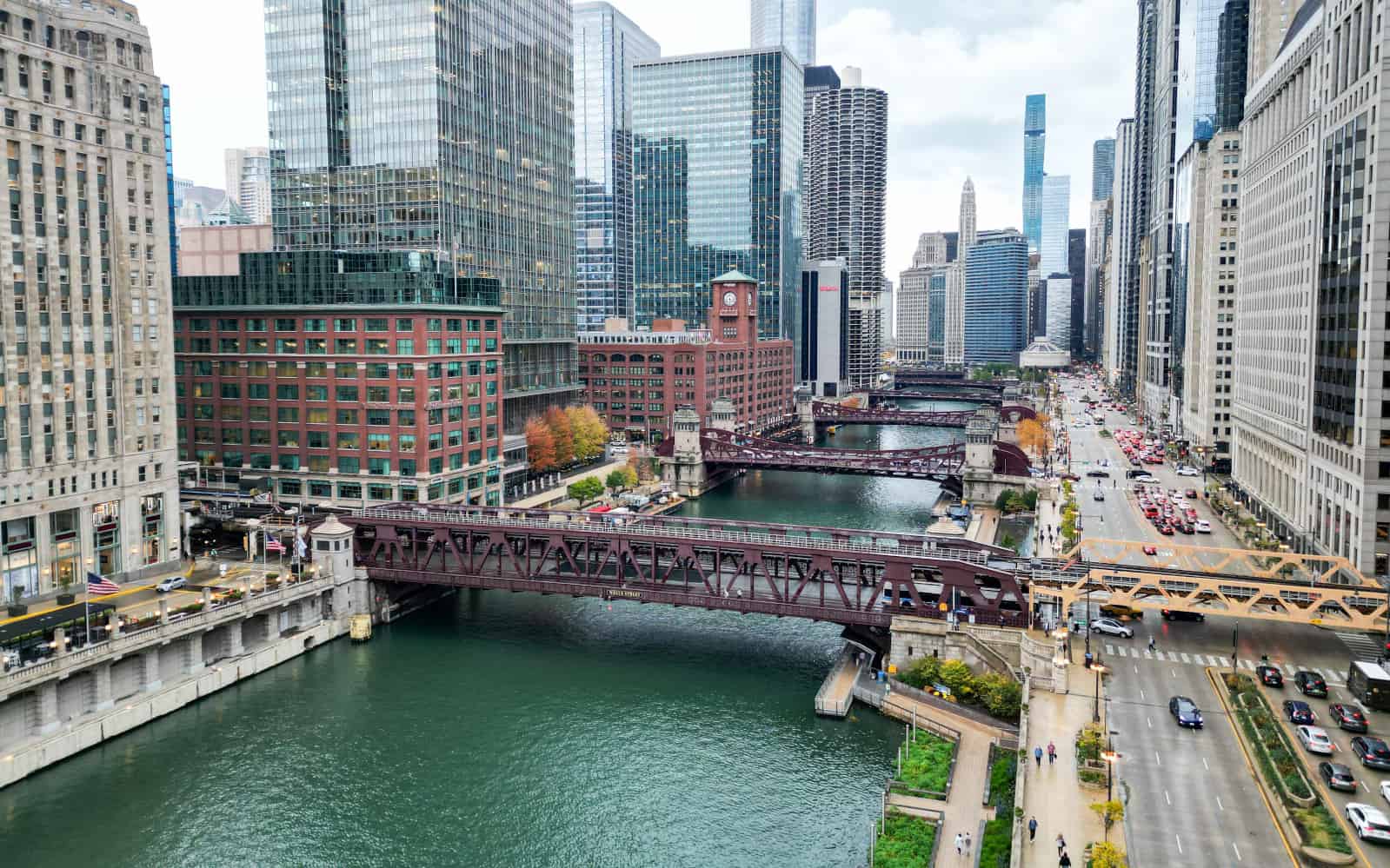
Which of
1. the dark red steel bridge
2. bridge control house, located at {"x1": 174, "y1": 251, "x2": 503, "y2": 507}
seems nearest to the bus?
the dark red steel bridge

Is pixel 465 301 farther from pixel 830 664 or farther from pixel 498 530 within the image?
pixel 830 664

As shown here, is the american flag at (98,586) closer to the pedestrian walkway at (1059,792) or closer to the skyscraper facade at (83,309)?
the skyscraper facade at (83,309)

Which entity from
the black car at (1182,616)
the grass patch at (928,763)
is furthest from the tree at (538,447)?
the grass patch at (928,763)

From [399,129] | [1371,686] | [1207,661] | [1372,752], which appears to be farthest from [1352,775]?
[399,129]

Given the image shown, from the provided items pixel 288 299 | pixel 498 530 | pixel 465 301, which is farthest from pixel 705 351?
pixel 498 530

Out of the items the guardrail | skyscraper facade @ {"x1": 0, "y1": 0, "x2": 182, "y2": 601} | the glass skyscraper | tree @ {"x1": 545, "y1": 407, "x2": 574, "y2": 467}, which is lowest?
the guardrail

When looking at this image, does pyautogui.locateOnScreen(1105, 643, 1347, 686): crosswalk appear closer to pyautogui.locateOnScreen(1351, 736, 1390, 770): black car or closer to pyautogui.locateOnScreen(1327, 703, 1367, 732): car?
pyautogui.locateOnScreen(1327, 703, 1367, 732): car

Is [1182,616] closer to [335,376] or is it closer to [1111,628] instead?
[1111,628]
